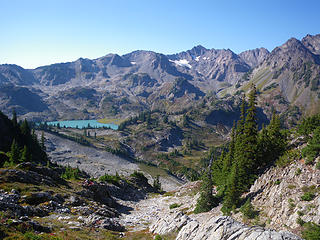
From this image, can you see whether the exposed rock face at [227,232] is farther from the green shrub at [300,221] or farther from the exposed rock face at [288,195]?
the exposed rock face at [288,195]

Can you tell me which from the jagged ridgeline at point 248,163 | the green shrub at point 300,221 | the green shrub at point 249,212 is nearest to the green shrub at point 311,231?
the green shrub at point 300,221

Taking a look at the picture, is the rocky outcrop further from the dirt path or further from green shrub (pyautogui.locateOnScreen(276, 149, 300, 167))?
green shrub (pyautogui.locateOnScreen(276, 149, 300, 167))

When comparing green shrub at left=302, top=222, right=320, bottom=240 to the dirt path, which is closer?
green shrub at left=302, top=222, right=320, bottom=240

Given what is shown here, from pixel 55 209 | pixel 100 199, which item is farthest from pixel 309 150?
pixel 100 199

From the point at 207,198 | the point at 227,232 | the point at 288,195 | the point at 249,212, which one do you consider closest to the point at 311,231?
the point at 288,195

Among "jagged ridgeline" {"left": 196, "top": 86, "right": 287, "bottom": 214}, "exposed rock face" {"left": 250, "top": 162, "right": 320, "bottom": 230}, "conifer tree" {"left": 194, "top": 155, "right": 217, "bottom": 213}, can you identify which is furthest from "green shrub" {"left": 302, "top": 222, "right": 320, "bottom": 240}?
"conifer tree" {"left": 194, "top": 155, "right": 217, "bottom": 213}

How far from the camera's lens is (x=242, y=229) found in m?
23.9

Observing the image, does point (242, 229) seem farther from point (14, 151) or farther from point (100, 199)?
point (14, 151)

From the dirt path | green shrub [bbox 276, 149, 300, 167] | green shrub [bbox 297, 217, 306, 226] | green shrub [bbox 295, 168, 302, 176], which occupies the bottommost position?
the dirt path

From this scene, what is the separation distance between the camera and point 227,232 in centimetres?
2430

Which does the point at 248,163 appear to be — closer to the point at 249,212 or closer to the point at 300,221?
the point at 249,212

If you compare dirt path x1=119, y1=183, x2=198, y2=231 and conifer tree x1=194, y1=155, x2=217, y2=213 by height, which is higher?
conifer tree x1=194, y1=155, x2=217, y2=213

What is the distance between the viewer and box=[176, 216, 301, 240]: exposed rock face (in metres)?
21.7

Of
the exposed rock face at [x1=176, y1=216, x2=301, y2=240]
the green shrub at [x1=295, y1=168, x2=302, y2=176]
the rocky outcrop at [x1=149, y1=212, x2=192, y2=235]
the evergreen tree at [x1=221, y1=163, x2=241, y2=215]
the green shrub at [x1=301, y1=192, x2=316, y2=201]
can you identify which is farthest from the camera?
the evergreen tree at [x1=221, y1=163, x2=241, y2=215]
